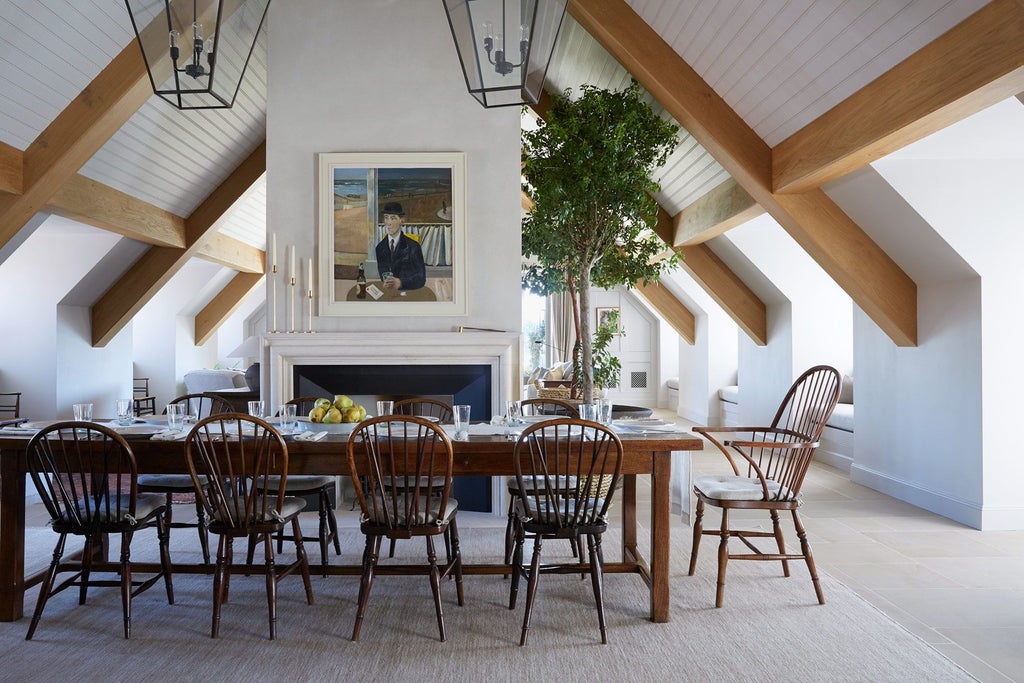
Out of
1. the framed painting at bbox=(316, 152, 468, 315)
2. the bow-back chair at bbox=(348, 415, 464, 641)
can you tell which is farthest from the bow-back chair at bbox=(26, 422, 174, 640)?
the framed painting at bbox=(316, 152, 468, 315)

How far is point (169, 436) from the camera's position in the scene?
3250mm

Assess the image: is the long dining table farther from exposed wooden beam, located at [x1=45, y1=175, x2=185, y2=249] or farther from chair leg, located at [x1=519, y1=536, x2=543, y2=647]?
exposed wooden beam, located at [x1=45, y1=175, x2=185, y2=249]

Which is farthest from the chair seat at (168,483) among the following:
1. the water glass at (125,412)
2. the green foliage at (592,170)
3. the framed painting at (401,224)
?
the green foliage at (592,170)

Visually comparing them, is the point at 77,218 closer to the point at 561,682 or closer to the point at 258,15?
the point at 258,15

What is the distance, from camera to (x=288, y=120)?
207 inches

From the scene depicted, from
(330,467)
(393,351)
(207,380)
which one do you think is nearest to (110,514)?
(330,467)

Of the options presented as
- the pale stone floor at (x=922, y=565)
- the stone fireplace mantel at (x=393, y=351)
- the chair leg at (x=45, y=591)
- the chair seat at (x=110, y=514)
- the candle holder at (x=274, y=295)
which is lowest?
the pale stone floor at (x=922, y=565)

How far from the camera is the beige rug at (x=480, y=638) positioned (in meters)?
2.69

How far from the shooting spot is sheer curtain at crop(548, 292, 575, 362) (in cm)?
1264

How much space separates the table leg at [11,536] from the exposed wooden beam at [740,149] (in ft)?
13.2

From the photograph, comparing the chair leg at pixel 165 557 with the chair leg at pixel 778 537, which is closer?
the chair leg at pixel 165 557

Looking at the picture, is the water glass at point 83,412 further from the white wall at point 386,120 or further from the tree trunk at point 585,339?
the tree trunk at point 585,339

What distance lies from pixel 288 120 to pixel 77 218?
6.05 feet

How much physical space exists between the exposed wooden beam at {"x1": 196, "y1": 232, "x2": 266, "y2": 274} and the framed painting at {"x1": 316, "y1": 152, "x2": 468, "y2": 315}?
3515mm
